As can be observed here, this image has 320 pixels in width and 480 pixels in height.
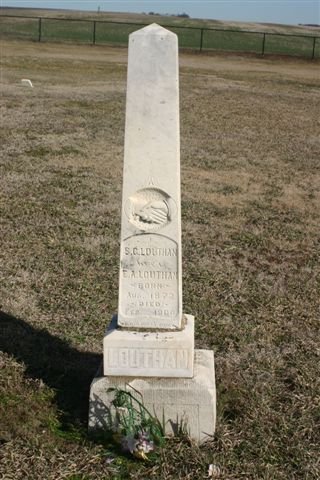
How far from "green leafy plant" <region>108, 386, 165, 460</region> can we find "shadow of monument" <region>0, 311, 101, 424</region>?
291mm

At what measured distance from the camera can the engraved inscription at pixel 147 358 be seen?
3830 millimetres

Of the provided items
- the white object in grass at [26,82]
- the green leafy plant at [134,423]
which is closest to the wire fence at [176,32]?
the white object in grass at [26,82]

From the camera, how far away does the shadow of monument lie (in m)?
4.15

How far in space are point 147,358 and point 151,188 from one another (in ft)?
3.08

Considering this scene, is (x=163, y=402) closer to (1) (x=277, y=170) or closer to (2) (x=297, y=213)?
(2) (x=297, y=213)

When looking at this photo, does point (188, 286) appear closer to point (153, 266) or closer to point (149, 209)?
point (153, 266)

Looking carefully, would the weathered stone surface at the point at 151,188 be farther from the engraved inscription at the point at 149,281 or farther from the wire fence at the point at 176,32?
the wire fence at the point at 176,32

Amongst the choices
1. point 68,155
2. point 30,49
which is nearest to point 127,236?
point 68,155

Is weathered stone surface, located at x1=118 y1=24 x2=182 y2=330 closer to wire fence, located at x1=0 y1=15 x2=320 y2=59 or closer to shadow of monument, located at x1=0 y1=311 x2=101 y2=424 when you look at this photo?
shadow of monument, located at x1=0 y1=311 x2=101 y2=424

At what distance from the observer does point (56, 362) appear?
15.3ft

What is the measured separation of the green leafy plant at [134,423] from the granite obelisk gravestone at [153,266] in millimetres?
56

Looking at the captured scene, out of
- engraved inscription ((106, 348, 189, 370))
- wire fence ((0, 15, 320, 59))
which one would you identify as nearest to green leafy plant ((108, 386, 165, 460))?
engraved inscription ((106, 348, 189, 370))

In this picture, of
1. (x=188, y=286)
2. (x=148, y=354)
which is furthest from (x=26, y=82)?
(x=148, y=354)

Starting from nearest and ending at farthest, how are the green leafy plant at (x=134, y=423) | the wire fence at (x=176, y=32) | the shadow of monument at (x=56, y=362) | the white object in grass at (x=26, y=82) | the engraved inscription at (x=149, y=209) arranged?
the green leafy plant at (x=134, y=423) < the engraved inscription at (x=149, y=209) < the shadow of monument at (x=56, y=362) < the white object in grass at (x=26, y=82) < the wire fence at (x=176, y=32)
